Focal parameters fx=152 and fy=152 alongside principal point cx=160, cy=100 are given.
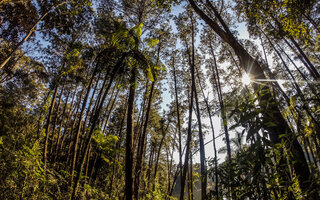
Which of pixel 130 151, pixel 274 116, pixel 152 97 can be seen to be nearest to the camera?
pixel 274 116

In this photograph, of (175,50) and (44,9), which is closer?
(44,9)

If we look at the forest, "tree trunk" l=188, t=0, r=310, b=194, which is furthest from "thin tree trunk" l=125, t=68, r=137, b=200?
"tree trunk" l=188, t=0, r=310, b=194

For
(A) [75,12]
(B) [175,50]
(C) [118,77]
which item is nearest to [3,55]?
(A) [75,12]

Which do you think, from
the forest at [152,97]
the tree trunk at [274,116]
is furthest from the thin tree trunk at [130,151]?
the tree trunk at [274,116]

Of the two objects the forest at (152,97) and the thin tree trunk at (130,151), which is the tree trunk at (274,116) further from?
the thin tree trunk at (130,151)

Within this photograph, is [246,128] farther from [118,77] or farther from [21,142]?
[21,142]

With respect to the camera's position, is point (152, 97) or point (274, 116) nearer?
point (274, 116)

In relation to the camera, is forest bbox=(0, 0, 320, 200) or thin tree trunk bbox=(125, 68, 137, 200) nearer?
forest bbox=(0, 0, 320, 200)

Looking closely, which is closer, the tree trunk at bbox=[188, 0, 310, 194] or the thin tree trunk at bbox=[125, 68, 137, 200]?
the tree trunk at bbox=[188, 0, 310, 194]

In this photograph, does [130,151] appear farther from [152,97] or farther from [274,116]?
[152,97]

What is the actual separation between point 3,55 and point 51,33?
289 centimetres

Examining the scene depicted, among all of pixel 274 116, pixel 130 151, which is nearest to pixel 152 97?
pixel 130 151

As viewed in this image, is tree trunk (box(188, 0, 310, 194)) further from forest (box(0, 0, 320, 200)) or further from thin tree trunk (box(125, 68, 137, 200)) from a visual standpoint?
thin tree trunk (box(125, 68, 137, 200))

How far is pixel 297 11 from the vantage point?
3.49 m
